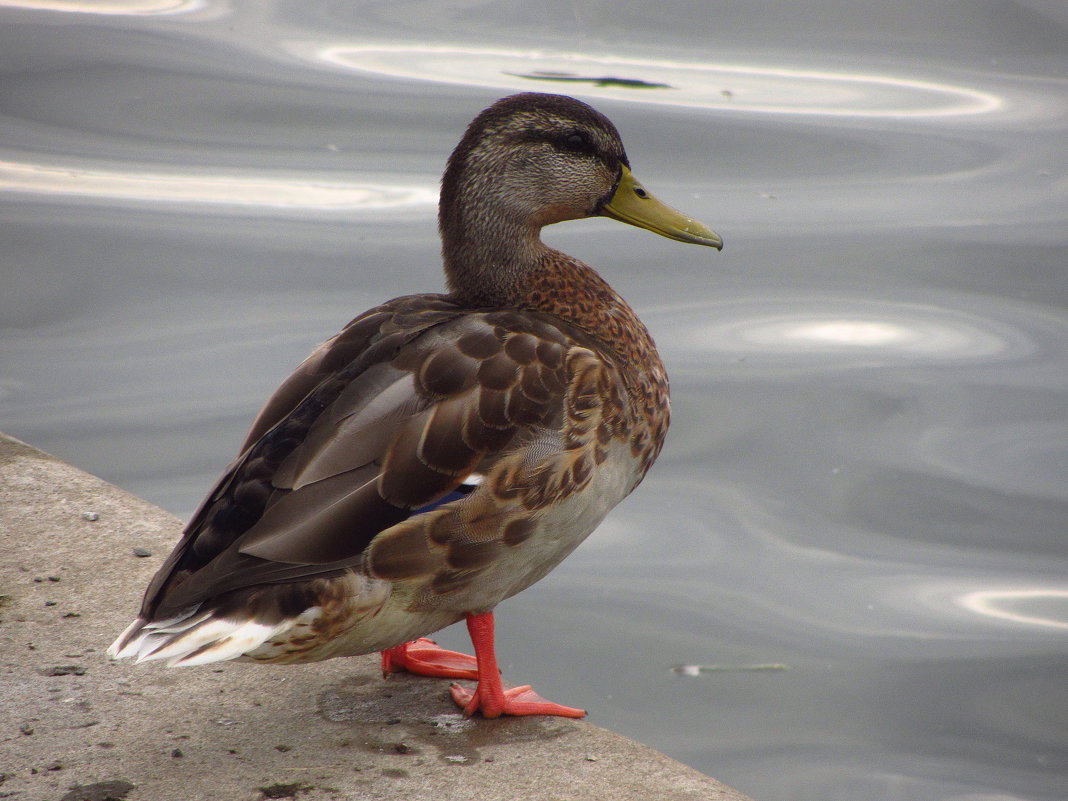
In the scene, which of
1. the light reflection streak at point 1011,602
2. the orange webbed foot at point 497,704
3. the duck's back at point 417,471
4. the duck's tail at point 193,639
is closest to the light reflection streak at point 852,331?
the light reflection streak at point 1011,602

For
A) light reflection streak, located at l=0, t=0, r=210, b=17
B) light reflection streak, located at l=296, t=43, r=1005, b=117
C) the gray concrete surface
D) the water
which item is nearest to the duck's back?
the gray concrete surface

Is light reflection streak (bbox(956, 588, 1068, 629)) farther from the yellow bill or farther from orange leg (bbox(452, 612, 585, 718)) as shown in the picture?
orange leg (bbox(452, 612, 585, 718))

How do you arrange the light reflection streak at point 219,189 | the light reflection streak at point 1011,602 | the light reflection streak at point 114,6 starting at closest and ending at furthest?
the light reflection streak at point 1011,602 < the light reflection streak at point 219,189 < the light reflection streak at point 114,6

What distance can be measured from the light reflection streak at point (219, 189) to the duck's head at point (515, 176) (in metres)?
3.87

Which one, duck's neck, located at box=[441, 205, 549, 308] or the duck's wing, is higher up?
duck's neck, located at box=[441, 205, 549, 308]

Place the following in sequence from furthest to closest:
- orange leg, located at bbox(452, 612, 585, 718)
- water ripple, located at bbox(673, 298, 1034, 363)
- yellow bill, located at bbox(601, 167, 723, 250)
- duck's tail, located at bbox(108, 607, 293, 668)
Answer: water ripple, located at bbox(673, 298, 1034, 363), yellow bill, located at bbox(601, 167, 723, 250), orange leg, located at bbox(452, 612, 585, 718), duck's tail, located at bbox(108, 607, 293, 668)

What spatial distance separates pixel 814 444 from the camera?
18.2 feet

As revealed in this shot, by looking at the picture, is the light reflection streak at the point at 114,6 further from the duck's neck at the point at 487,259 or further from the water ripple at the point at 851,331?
the duck's neck at the point at 487,259

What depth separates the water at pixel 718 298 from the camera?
4473mm

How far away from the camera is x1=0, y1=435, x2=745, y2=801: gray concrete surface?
9.32ft

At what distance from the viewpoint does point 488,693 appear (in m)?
3.24

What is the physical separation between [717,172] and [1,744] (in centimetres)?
565

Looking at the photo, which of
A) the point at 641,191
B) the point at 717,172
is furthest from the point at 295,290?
the point at 641,191

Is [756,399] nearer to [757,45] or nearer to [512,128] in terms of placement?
[512,128]
